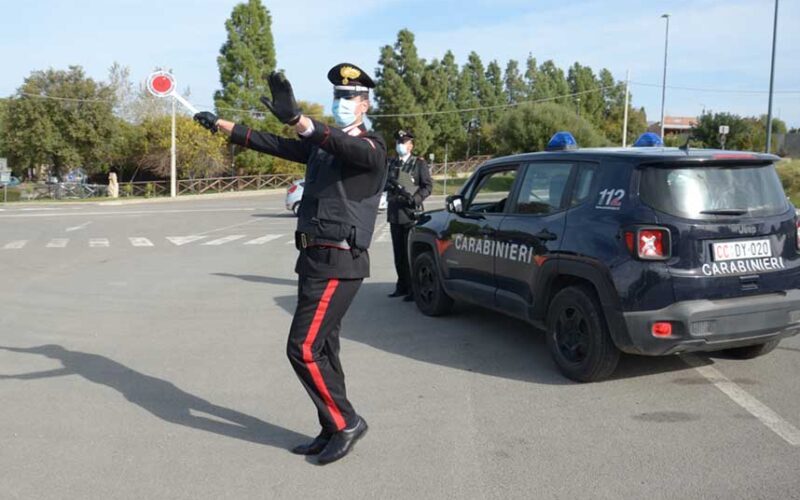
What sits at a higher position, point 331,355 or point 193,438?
point 331,355

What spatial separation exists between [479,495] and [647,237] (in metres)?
2.14

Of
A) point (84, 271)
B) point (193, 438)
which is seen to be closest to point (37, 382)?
point (193, 438)

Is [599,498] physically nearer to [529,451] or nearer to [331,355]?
[529,451]

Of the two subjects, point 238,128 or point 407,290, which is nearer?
point 238,128

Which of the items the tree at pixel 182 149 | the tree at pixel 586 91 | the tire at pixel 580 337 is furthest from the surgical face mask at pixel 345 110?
the tree at pixel 586 91

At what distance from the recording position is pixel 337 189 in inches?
155

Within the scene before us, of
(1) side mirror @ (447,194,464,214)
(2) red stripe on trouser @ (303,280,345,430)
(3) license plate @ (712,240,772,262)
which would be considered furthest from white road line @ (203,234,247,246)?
(3) license plate @ (712,240,772,262)

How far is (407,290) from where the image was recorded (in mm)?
9172

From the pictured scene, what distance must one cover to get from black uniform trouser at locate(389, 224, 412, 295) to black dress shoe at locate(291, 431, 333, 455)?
4.76 m

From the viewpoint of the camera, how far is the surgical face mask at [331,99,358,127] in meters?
4.05

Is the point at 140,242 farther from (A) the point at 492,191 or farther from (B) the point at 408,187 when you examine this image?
(A) the point at 492,191

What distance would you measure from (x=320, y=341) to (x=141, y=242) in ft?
45.4

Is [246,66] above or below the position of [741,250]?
above

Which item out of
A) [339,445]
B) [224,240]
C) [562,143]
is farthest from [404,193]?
[224,240]
